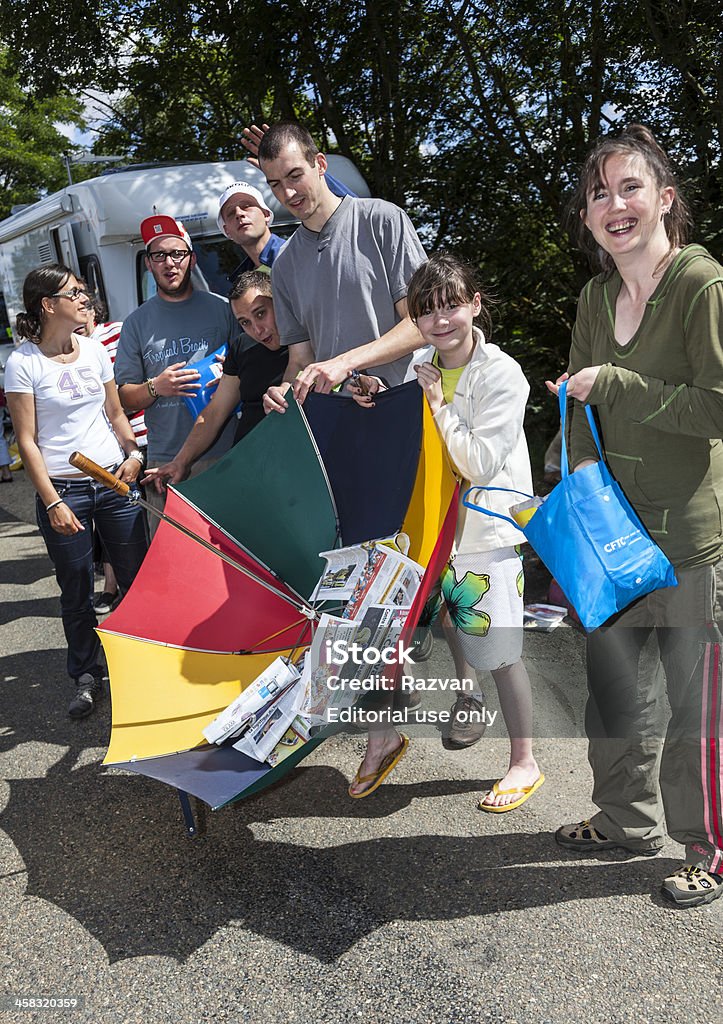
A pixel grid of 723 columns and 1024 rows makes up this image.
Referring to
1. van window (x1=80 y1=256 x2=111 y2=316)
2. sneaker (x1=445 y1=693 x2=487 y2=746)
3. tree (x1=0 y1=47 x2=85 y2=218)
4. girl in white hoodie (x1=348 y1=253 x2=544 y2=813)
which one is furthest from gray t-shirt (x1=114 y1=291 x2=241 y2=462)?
tree (x1=0 y1=47 x2=85 y2=218)

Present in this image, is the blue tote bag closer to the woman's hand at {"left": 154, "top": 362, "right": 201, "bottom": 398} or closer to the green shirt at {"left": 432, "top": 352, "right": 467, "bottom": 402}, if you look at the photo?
the green shirt at {"left": 432, "top": 352, "right": 467, "bottom": 402}

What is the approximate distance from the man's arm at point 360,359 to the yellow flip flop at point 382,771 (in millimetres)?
1445

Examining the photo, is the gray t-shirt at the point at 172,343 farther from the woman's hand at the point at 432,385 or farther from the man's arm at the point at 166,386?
the woman's hand at the point at 432,385

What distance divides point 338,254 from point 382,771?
2.06m

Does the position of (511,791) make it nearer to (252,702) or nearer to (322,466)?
(252,702)

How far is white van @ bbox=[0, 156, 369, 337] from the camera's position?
742 centimetres

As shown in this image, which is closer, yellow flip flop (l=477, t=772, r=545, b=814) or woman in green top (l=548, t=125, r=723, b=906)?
woman in green top (l=548, t=125, r=723, b=906)

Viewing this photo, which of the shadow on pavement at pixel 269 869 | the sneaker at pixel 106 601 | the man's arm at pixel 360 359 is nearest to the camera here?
the shadow on pavement at pixel 269 869

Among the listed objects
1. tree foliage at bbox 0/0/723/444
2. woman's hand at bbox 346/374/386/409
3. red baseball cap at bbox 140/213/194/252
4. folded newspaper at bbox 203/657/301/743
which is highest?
tree foliage at bbox 0/0/723/444

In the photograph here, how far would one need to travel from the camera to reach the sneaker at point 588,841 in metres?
3.10

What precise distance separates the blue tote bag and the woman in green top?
0.52ft

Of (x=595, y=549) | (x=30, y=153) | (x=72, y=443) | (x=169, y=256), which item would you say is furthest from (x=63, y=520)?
(x=30, y=153)

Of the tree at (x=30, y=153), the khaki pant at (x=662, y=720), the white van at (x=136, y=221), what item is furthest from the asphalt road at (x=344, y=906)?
the tree at (x=30, y=153)

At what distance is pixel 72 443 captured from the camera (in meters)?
4.57
